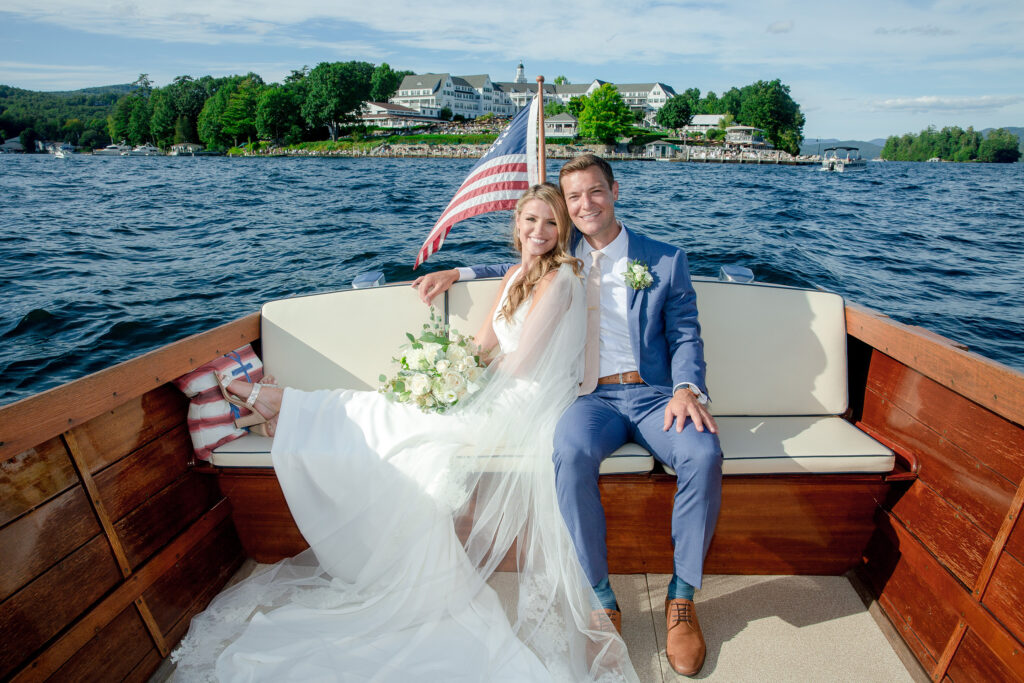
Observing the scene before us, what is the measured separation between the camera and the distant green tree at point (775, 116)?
77875 mm

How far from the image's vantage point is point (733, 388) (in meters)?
2.69

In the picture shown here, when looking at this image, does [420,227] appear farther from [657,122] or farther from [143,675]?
[657,122]

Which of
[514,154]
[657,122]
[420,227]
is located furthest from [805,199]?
[657,122]

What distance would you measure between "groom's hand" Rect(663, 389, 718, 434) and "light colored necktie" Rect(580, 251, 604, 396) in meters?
0.36

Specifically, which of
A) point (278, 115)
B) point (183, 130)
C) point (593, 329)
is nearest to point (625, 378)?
point (593, 329)

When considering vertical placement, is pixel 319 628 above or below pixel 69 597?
below

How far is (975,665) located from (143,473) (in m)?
2.83

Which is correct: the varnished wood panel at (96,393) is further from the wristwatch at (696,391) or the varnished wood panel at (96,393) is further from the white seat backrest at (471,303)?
the wristwatch at (696,391)

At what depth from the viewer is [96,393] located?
183 centimetres

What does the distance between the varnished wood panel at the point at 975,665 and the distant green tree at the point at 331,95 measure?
71.4 m

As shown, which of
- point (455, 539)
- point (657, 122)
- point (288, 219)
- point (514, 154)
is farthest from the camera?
point (657, 122)

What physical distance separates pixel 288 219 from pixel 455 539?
39.9ft

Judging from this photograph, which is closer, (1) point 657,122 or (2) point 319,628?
(2) point 319,628

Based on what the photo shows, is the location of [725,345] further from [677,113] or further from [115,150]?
[115,150]
